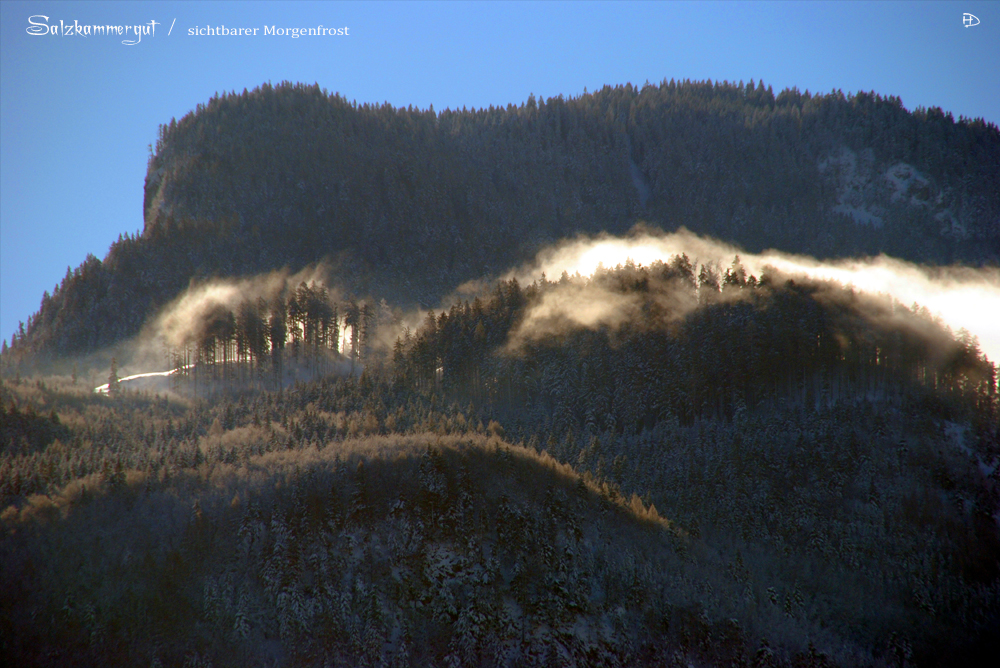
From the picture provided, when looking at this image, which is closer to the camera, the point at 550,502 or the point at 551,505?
the point at 551,505

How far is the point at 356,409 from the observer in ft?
444

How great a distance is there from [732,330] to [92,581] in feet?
361

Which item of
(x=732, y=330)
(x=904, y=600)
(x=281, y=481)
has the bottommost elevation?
(x=904, y=600)

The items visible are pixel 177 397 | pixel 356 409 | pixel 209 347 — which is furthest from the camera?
pixel 209 347

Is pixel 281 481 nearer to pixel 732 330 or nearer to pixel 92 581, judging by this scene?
pixel 92 581

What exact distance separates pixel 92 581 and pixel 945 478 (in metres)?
115

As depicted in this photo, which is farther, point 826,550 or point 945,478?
point 945,478

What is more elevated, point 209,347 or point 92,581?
point 209,347

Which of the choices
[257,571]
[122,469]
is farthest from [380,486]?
[122,469]

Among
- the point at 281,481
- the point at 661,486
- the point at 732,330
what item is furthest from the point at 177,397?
the point at 732,330

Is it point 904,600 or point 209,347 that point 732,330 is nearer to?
point 904,600

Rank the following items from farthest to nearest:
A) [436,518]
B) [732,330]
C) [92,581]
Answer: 1. [732,330]
2. [436,518]
3. [92,581]

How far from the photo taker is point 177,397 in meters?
159

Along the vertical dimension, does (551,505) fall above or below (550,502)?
below
